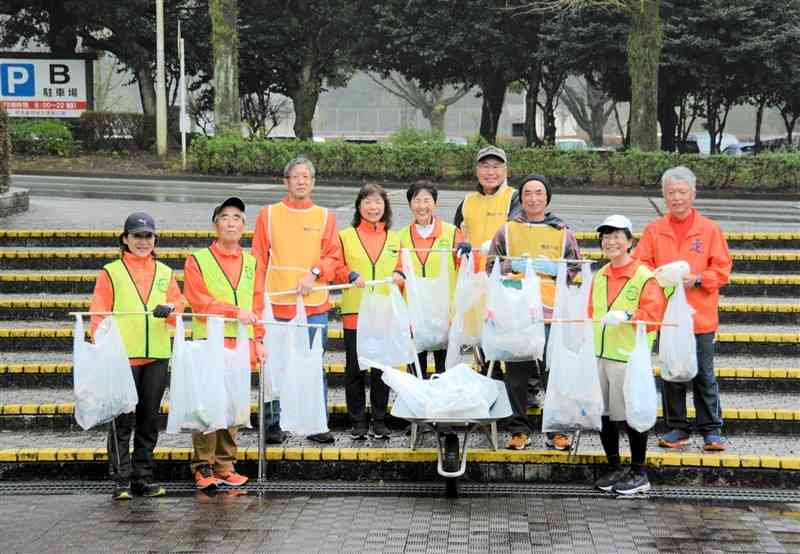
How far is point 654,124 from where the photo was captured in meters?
28.0

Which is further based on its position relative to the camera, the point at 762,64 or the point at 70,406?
the point at 762,64

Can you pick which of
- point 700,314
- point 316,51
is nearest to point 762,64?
point 316,51

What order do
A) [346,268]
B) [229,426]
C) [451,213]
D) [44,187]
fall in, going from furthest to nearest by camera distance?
[44,187], [451,213], [346,268], [229,426]

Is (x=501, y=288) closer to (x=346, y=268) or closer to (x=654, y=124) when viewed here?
(x=346, y=268)

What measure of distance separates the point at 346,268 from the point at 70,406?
7.10ft

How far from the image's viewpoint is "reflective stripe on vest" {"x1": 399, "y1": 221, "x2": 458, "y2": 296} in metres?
8.05

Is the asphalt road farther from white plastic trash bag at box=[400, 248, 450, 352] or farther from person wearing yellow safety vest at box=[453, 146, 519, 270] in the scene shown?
white plastic trash bag at box=[400, 248, 450, 352]

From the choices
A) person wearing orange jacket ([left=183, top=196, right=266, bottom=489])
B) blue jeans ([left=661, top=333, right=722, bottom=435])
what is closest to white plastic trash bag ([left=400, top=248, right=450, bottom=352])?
person wearing orange jacket ([left=183, top=196, right=266, bottom=489])

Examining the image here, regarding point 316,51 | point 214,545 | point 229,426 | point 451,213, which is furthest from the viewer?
point 316,51

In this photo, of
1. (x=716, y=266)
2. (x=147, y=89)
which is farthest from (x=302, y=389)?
(x=147, y=89)

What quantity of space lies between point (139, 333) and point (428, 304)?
1.87m

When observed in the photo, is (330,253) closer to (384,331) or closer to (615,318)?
(384,331)

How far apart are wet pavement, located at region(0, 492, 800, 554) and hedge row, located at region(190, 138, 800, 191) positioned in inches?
733

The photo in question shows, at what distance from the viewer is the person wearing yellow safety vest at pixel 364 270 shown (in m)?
8.01
